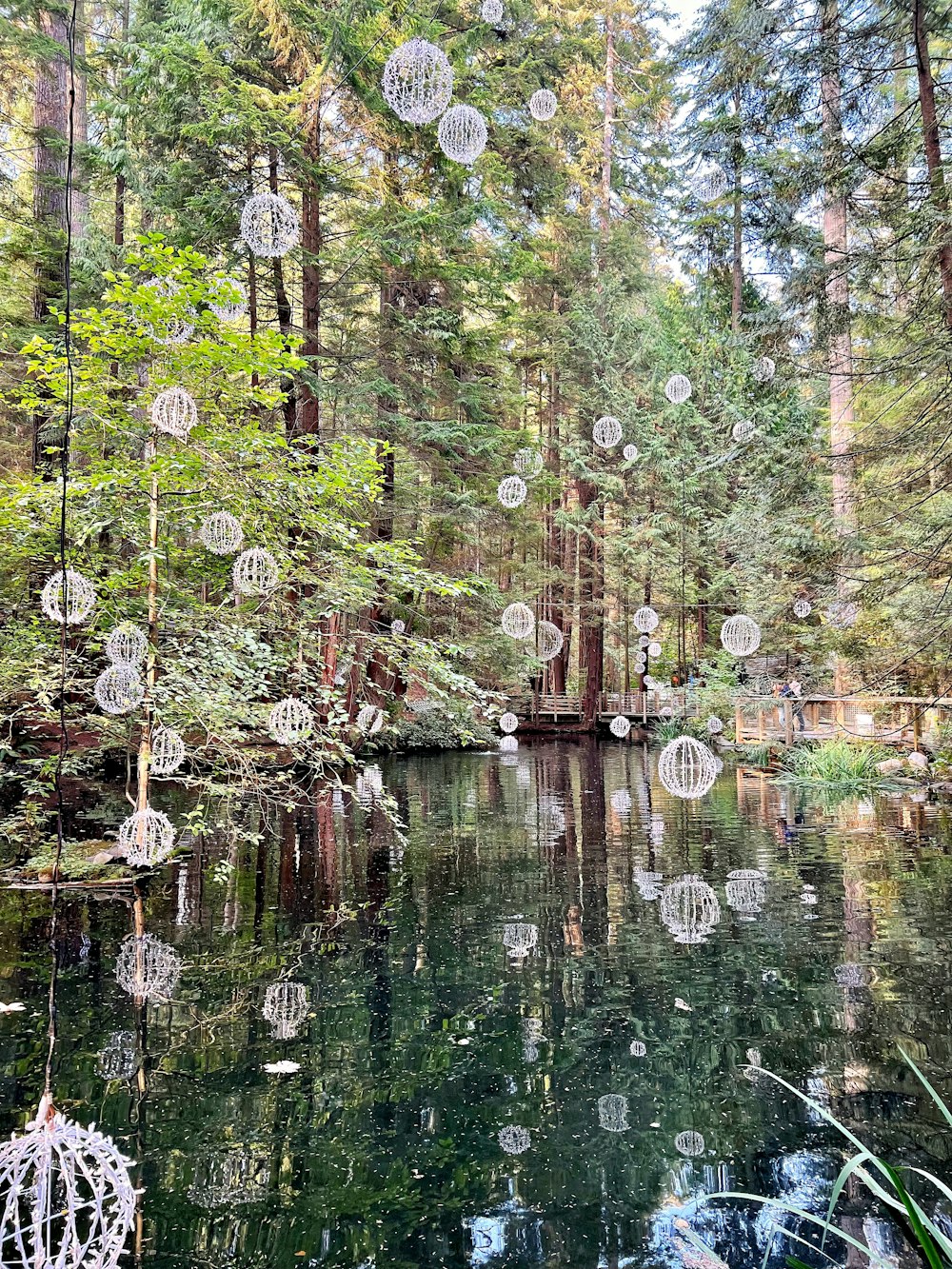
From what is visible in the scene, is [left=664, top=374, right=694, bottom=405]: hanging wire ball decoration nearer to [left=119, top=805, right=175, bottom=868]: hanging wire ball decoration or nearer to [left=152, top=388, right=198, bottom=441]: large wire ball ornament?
[left=152, top=388, right=198, bottom=441]: large wire ball ornament

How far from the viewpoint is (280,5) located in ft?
31.5

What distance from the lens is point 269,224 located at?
654 centimetres

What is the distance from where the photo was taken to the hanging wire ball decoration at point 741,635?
34.5 feet

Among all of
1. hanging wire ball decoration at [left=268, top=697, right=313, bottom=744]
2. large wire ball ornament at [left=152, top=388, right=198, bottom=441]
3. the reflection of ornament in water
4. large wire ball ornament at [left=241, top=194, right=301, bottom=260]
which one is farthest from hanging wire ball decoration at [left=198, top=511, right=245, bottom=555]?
the reflection of ornament in water

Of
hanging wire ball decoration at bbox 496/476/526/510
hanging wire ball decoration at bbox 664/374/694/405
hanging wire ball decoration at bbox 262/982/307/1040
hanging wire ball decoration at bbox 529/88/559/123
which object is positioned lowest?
hanging wire ball decoration at bbox 262/982/307/1040

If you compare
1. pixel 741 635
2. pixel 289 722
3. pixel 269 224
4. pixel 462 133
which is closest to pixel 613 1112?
pixel 289 722

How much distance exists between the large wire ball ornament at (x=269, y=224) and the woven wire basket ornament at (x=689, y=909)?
5570 mm

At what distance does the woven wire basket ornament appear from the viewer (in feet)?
16.2

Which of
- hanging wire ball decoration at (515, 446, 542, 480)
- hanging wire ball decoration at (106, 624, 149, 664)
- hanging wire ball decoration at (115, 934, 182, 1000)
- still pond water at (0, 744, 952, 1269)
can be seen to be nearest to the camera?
still pond water at (0, 744, 952, 1269)

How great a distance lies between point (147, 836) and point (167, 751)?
658 mm

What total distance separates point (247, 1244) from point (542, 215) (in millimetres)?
18624

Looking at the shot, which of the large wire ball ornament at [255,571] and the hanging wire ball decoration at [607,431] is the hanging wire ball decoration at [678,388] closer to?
the hanging wire ball decoration at [607,431]

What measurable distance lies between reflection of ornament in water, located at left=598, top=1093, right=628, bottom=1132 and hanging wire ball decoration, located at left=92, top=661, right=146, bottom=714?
3.18 m

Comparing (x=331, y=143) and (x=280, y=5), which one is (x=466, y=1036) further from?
(x=331, y=143)
